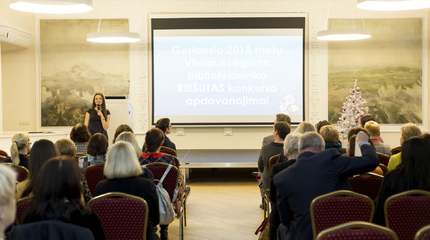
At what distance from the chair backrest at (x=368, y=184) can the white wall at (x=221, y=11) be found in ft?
24.5

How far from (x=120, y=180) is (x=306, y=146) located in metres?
1.35

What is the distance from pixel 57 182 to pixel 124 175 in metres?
1.45

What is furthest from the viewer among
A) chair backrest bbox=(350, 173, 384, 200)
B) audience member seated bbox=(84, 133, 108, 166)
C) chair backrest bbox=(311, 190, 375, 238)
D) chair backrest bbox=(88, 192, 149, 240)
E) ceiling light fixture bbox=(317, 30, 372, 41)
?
ceiling light fixture bbox=(317, 30, 372, 41)

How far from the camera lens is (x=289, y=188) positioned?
4.05 m

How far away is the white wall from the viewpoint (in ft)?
40.1

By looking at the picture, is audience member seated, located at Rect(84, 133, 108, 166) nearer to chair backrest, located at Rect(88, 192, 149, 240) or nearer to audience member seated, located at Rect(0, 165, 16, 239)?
chair backrest, located at Rect(88, 192, 149, 240)

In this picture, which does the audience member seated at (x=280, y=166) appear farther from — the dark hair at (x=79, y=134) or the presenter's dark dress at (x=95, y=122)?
the presenter's dark dress at (x=95, y=122)

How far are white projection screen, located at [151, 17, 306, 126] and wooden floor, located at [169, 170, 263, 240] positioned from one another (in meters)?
1.78

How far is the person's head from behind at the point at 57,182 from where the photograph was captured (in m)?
2.78

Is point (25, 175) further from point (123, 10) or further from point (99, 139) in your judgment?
point (123, 10)

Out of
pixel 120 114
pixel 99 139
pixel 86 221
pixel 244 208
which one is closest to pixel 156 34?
pixel 120 114

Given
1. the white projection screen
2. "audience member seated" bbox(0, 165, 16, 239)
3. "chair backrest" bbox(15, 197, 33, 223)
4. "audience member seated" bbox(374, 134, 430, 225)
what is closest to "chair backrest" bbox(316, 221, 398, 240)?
"audience member seated" bbox(0, 165, 16, 239)

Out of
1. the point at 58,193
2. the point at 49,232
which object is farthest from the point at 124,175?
the point at 49,232

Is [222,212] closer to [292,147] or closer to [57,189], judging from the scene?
[292,147]
